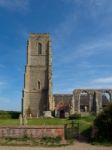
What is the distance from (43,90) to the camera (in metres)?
74.0

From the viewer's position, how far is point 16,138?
94.6 feet

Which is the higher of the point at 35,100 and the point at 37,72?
the point at 37,72

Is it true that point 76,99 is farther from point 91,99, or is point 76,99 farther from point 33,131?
point 33,131

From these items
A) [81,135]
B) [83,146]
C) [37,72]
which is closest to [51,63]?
[37,72]

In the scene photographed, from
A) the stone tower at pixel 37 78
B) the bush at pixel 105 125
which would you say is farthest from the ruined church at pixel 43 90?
the bush at pixel 105 125

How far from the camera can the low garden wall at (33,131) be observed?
95.0 ft

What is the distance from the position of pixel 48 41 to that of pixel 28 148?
2140 inches

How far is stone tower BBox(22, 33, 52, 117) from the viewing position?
7275 centimetres

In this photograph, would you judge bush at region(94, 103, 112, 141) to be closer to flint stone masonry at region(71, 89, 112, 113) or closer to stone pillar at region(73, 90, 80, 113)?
flint stone masonry at region(71, 89, 112, 113)

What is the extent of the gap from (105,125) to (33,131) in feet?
20.3

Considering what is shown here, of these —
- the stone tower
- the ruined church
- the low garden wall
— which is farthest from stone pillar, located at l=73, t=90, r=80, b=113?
the low garden wall

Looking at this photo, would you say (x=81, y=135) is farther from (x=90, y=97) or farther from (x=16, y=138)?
(x=90, y=97)

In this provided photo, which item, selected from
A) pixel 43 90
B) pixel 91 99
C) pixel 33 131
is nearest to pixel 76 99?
pixel 91 99

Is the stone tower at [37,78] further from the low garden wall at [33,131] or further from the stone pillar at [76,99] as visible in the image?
the low garden wall at [33,131]
